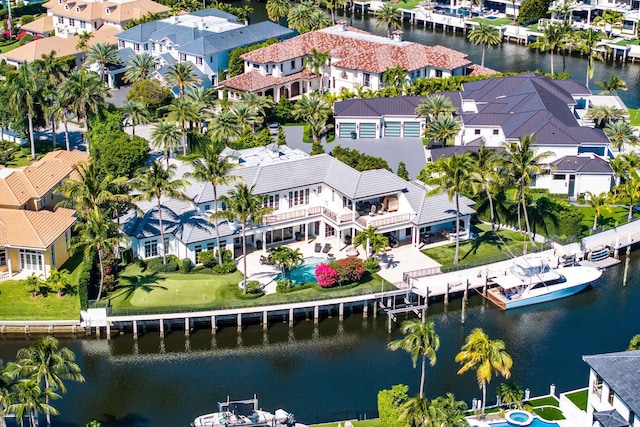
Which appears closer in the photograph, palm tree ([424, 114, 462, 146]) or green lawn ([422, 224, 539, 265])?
green lawn ([422, 224, 539, 265])

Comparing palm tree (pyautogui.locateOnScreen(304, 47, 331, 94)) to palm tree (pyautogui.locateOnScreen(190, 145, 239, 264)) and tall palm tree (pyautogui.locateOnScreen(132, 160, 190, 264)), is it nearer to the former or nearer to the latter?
palm tree (pyautogui.locateOnScreen(190, 145, 239, 264))

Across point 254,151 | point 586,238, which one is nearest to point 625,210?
point 586,238

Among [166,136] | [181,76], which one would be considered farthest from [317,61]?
[166,136]

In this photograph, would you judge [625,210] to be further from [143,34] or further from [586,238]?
[143,34]

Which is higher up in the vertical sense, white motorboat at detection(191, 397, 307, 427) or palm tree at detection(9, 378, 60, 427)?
palm tree at detection(9, 378, 60, 427)

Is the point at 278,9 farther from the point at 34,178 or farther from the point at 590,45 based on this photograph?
the point at 34,178

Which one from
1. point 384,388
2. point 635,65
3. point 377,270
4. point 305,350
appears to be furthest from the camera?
point 635,65

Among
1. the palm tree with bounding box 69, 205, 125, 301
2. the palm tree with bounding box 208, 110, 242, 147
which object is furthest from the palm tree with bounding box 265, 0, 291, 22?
the palm tree with bounding box 69, 205, 125, 301
